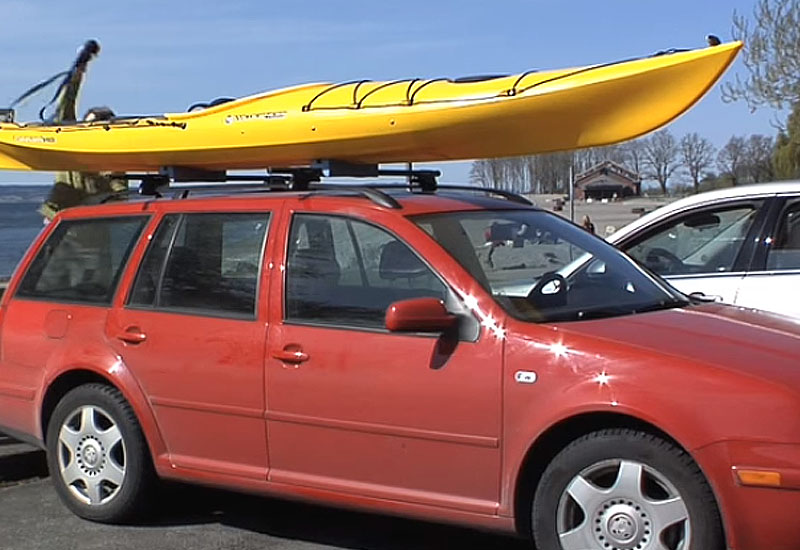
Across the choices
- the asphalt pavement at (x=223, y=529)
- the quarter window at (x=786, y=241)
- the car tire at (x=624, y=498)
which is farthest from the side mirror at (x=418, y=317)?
the quarter window at (x=786, y=241)

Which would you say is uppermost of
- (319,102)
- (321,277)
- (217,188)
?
(319,102)

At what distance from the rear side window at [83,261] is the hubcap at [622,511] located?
8.82 ft

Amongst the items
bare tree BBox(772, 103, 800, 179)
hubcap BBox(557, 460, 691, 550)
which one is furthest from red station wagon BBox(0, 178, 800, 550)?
bare tree BBox(772, 103, 800, 179)

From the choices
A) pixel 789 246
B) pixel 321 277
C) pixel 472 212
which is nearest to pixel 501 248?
pixel 472 212

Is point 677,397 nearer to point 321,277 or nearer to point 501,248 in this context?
point 501,248

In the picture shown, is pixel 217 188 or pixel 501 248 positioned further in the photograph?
pixel 217 188

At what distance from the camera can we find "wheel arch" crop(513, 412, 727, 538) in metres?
4.28

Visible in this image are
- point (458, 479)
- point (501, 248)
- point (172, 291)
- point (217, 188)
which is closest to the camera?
point (458, 479)

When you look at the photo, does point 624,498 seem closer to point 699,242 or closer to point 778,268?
point 778,268

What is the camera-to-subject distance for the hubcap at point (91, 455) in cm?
568

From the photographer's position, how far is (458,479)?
15.1 feet

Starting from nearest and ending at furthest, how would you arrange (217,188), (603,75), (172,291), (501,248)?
1. (501,248)
2. (172,291)
3. (217,188)
4. (603,75)

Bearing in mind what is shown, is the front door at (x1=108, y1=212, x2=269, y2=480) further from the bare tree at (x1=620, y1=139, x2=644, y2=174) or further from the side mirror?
the bare tree at (x1=620, y1=139, x2=644, y2=174)

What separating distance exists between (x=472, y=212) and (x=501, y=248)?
0.27m
